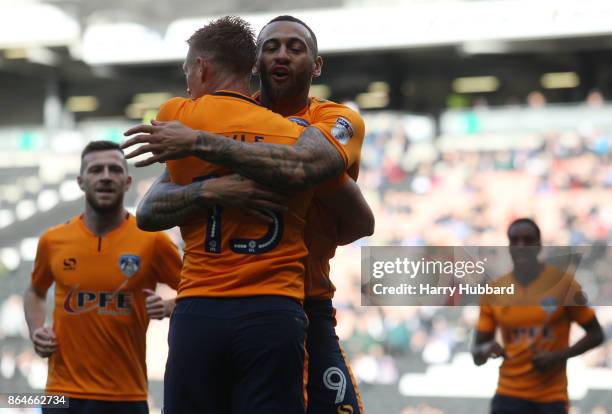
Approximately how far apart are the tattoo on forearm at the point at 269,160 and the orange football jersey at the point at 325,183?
0.16 metres

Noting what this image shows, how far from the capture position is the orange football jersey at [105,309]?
5.86 metres

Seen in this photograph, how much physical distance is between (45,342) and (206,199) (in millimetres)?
2889

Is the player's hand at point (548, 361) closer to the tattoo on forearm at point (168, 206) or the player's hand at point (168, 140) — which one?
the tattoo on forearm at point (168, 206)

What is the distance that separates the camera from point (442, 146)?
553 inches

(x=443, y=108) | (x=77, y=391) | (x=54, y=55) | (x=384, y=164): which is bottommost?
(x=77, y=391)

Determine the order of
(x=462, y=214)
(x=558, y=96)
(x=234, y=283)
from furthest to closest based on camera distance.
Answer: (x=558, y=96), (x=462, y=214), (x=234, y=283)

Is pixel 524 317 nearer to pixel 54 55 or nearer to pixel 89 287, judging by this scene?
pixel 89 287

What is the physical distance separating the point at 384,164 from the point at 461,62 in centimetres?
291

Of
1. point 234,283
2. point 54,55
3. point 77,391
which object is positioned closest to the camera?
point 234,283

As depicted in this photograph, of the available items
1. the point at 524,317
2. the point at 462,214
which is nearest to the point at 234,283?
the point at 524,317

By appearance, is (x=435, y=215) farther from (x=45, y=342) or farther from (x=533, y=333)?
(x=45, y=342)

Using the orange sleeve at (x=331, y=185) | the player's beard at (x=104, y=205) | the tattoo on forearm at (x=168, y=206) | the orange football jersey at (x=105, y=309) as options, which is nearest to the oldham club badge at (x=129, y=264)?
the orange football jersey at (x=105, y=309)

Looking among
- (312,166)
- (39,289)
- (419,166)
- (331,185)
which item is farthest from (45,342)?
(419,166)

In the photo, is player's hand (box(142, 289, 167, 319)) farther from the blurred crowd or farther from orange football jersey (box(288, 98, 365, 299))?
the blurred crowd
